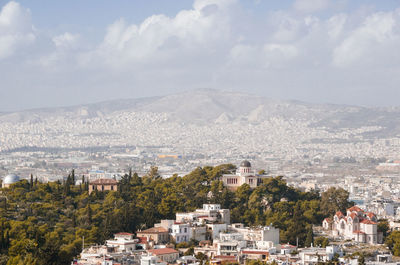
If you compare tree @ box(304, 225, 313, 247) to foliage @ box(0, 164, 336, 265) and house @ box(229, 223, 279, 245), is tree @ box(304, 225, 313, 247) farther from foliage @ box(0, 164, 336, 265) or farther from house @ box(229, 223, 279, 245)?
house @ box(229, 223, 279, 245)

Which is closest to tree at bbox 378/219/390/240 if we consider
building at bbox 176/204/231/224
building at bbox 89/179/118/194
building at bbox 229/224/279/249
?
building at bbox 229/224/279/249

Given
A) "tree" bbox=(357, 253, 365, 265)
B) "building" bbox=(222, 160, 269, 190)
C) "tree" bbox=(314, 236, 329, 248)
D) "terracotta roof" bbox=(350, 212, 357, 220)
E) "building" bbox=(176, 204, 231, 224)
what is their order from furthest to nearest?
"building" bbox=(222, 160, 269, 190) → "terracotta roof" bbox=(350, 212, 357, 220) → "building" bbox=(176, 204, 231, 224) → "tree" bbox=(314, 236, 329, 248) → "tree" bbox=(357, 253, 365, 265)

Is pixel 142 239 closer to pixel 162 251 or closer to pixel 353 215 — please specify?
pixel 162 251

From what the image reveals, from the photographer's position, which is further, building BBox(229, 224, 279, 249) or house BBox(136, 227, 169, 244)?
building BBox(229, 224, 279, 249)

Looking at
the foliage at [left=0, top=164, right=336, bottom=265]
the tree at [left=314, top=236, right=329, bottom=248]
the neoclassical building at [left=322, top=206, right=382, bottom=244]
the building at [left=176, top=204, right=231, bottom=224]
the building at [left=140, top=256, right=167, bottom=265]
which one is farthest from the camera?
the neoclassical building at [left=322, top=206, right=382, bottom=244]

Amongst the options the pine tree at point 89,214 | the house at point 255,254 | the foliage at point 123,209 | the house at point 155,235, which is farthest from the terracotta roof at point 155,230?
the house at point 255,254

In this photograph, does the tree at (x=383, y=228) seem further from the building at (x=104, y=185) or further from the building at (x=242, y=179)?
the building at (x=104, y=185)

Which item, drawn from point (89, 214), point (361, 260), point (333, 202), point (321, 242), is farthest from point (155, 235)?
point (333, 202)
